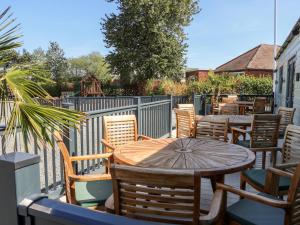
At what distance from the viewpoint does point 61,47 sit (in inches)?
1612

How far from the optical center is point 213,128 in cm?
410

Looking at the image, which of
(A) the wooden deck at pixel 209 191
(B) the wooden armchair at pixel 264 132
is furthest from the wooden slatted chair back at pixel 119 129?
(B) the wooden armchair at pixel 264 132

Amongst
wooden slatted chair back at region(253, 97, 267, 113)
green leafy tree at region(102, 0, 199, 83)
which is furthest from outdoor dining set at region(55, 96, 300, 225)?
green leafy tree at region(102, 0, 199, 83)

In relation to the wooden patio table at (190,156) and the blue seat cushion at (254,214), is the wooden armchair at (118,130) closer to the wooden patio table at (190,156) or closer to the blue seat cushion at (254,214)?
the wooden patio table at (190,156)

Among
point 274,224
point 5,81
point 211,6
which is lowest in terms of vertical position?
point 274,224

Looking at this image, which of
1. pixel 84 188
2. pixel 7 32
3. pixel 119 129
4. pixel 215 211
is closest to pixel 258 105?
pixel 119 129

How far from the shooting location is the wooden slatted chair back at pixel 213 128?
3.99m

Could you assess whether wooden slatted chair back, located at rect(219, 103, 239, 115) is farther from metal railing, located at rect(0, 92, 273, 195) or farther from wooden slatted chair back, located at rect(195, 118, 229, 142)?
wooden slatted chair back, located at rect(195, 118, 229, 142)

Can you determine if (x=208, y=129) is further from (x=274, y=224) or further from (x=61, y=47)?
(x=61, y=47)

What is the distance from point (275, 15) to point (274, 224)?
1556cm

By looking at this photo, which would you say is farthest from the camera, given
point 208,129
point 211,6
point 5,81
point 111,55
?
point 211,6

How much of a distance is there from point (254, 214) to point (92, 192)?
1.32 meters

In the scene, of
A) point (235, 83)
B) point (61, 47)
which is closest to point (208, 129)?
point (235, 83)

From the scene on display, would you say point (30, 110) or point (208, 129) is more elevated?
point (30, 110)
